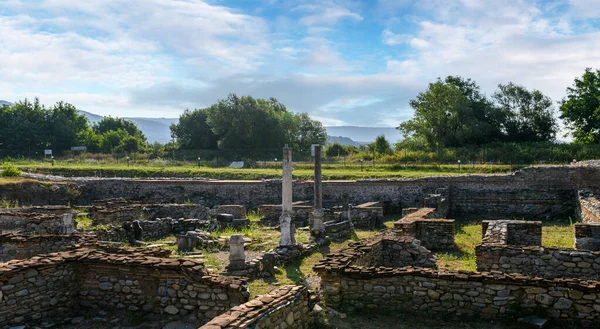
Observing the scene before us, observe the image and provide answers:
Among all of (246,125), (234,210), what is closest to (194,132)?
(246,125)

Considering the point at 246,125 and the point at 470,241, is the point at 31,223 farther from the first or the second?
the point at 246,125

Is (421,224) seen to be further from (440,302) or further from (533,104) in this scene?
(533,104)

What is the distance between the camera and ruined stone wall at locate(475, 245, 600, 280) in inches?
374

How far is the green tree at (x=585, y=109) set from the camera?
43.4 m

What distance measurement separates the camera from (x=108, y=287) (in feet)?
28.1

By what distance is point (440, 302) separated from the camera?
771 centimetres

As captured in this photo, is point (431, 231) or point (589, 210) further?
point (589, 210)

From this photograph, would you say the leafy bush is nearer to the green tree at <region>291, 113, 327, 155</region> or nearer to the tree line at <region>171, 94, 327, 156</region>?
the tree line at <region>171, 94, 327, 156</region>

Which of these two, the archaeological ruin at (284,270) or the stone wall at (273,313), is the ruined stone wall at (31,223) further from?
the stone wall at (273,313)

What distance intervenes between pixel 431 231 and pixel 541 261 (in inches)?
192

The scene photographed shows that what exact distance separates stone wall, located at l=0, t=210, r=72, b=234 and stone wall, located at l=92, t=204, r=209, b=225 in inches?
90.7

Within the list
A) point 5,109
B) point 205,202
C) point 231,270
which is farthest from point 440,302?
point 5,109

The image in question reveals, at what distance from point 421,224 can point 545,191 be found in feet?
40.7

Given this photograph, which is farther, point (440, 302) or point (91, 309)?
point (91, 309)
